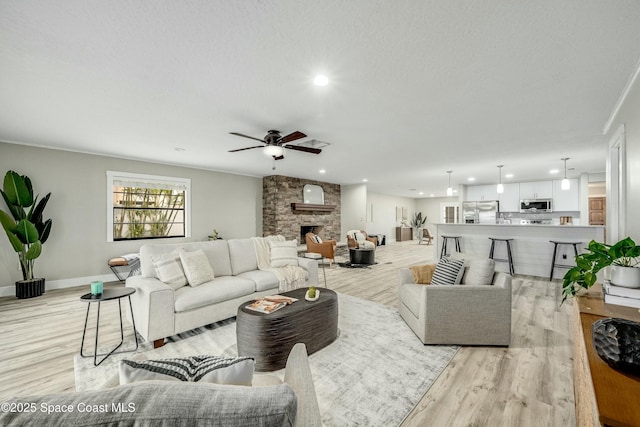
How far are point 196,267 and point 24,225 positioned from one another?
3139mm

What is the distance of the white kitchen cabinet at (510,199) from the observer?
8422 mm

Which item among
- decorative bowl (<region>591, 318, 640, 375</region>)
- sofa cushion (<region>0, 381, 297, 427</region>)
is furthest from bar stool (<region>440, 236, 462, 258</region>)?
sofa cushion (<region>0, 381, 297, 427</region>)

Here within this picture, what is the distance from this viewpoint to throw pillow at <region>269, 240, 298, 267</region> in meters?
3.97

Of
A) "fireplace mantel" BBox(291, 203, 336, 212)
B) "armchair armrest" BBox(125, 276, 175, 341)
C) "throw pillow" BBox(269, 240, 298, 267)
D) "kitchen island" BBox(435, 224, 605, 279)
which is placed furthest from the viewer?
"fireplace mantel" BBox(291, 203, 336, 212)

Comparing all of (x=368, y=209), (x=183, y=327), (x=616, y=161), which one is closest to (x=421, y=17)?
(x=183, y=327)

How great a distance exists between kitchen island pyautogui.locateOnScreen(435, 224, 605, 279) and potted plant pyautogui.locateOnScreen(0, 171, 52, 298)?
7845mm

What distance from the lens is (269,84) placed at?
96.9 inches

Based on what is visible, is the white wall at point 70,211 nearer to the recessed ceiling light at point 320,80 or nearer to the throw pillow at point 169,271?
the throw pillow at point 169,271

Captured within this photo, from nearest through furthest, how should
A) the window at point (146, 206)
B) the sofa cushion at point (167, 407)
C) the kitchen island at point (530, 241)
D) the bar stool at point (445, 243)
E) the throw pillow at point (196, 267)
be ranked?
the sofa cushion at point (167, 407), the throw pillow at point (196, 267), the kitchen island at point (530, 241), the window at point (146, 206), the bar stool at point (445, 243)

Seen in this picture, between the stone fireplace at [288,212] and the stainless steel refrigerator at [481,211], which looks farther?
the stainless steel refrigerator at [481,211]

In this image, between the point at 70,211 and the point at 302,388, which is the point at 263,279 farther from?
the point at 70,211

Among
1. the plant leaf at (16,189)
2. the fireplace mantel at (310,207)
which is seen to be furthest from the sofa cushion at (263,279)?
the fireplace mantel at (310,207)

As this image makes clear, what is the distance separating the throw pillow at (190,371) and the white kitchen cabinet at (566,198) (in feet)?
32.1

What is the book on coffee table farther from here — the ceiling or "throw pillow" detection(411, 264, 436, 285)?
Result: the ceiling
